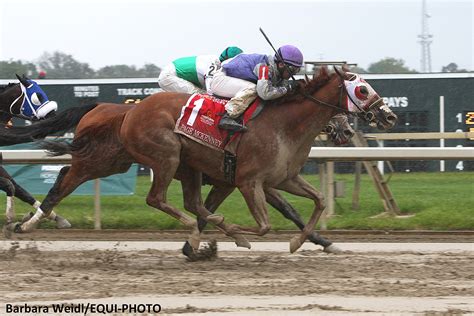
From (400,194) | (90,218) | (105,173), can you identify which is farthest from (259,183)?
(400,194)

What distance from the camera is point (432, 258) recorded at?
7.66 metres

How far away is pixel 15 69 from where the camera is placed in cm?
1767

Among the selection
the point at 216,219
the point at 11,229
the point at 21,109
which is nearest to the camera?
the point at 216,219

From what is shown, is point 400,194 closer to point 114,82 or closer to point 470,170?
point 470,170

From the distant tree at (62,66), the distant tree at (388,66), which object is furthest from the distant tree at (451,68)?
the distant tree at (62,66)

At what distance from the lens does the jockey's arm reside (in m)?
7.39

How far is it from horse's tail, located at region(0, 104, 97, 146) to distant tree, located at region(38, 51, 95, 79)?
11.1 meters

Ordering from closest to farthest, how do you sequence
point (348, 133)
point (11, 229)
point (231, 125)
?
point (231, 125) → point (348, 133) → point (11, 229)

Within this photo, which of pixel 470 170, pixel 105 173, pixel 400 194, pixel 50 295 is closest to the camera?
pixel 50 295

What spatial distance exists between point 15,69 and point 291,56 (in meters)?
11.4

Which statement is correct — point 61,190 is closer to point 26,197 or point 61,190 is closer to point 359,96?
point 26,197

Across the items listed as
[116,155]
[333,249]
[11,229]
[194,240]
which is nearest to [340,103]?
[333,249]

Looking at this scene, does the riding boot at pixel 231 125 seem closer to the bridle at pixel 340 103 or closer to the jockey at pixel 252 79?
the jockey at pixel 252 79

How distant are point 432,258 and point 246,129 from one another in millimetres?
2012
